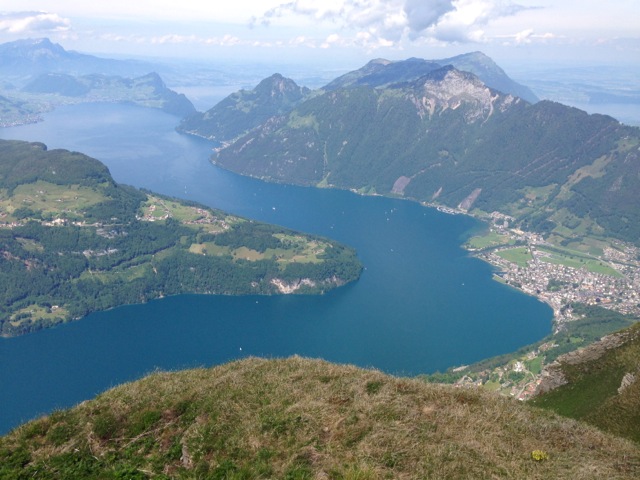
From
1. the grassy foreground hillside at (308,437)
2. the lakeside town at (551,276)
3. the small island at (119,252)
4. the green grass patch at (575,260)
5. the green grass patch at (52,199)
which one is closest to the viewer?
the grassy foreground hillside at (308,437)

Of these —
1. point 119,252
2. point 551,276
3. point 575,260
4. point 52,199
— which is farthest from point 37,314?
point 575,260

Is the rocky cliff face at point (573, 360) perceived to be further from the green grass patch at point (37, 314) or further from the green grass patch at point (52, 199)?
the green grass patch at point (52, 199)

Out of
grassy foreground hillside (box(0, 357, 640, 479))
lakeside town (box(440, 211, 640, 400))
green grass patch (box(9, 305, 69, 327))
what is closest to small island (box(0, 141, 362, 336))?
green grass patch (box(9, 305, 69, 327))

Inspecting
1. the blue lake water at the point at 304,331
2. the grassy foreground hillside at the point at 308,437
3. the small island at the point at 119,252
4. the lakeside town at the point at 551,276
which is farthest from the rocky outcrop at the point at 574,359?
the small island at the point at 119,252

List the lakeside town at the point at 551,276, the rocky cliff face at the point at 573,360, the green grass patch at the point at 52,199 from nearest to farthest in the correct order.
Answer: the rocky cliff face at the point at 573,360 → the lakeside town at the point at 551,276 → the green grass patch at the point at 52,199

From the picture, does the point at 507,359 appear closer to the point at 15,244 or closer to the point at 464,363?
the point at 464,363

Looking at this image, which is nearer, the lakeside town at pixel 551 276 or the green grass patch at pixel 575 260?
the lakeside town at pixel 551 276
